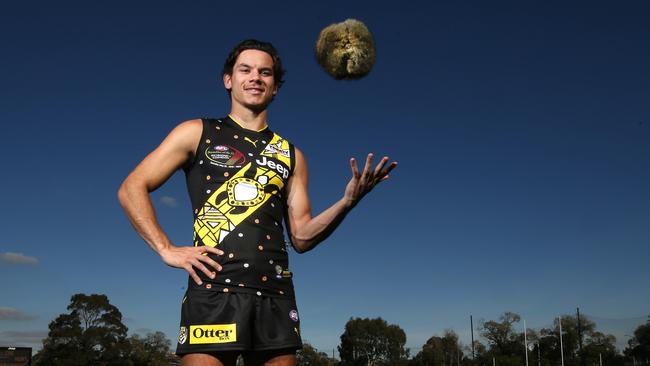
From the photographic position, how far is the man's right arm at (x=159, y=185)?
15.8 ft

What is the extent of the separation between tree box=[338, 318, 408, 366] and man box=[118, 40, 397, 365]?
149 m

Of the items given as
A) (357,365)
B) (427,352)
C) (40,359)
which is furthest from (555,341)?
(40,359)

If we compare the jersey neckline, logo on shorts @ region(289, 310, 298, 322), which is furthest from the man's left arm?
logo on shorts @ region(289, 310, 298, 322)

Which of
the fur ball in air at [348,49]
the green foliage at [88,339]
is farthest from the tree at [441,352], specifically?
the fur ball in air at [348,49]

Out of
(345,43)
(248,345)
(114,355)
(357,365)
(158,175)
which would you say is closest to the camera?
(248,345)

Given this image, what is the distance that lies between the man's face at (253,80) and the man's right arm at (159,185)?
0.46m

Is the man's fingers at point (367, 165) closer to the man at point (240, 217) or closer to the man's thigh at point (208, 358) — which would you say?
the man at point (240, 217)

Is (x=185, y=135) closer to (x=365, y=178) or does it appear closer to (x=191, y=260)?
(x=191, y=260)

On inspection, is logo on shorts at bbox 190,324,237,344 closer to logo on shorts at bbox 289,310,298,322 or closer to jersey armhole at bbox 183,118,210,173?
logo on shorts at bbox 289,310,298,322

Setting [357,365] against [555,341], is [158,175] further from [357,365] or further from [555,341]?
[357,365]

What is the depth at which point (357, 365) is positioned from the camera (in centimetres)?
14888

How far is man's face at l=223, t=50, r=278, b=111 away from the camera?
222 inches

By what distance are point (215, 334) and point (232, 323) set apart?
14 centimetres

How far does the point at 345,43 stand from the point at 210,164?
1.90 meters
